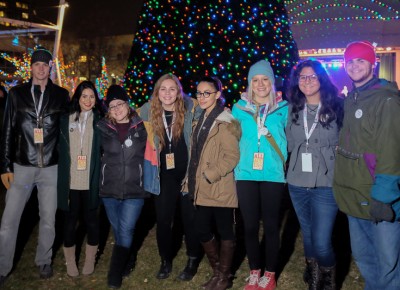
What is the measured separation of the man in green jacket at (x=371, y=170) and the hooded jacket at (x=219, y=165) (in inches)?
41.0

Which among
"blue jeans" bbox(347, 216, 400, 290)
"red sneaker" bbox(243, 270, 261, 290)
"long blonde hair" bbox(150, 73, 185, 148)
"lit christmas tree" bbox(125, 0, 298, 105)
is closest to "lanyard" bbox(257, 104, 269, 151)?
"long blonde hair" bbox(150, 73, 185, 148)

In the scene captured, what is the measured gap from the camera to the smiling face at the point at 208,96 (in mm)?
4027

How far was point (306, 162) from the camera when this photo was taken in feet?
11.8

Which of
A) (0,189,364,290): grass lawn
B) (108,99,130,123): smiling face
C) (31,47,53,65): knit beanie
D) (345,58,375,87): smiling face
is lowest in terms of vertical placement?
(0,189,364,290): grass lawn

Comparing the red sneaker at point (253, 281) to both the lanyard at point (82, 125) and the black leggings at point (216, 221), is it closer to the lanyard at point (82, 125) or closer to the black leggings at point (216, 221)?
the black leggings at point (216, 221)

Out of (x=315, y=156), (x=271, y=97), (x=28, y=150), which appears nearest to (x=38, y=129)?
(x=28, y=150)

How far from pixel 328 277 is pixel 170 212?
1776 mm

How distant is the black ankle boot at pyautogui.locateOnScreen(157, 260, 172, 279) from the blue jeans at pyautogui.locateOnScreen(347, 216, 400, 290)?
2188mm

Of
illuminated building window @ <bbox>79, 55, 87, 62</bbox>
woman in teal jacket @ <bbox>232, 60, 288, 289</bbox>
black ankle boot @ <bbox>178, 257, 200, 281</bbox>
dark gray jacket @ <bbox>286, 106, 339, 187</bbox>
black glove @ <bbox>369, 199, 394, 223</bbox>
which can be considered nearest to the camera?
black glove @ <bbox>369, 199, 394, 223</bbox>

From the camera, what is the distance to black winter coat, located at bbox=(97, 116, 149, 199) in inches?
159

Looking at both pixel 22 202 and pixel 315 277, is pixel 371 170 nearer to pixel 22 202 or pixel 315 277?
pixel 315 277

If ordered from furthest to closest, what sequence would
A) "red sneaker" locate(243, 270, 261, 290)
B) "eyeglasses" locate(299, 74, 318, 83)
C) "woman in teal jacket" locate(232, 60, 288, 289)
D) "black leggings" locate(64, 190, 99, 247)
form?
"black leggings" locate(64, 190, 99, 247)
"red sneaker" locate(243, 270, 261, 290)
"woman in teal jacket" locate(232, 60, 288, 289)
"eyeglasses" locate(299, 74, 318, 83)

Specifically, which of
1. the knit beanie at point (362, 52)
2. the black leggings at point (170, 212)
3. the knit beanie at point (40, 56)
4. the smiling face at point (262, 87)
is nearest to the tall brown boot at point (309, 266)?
the black leggings at point (170, 212)

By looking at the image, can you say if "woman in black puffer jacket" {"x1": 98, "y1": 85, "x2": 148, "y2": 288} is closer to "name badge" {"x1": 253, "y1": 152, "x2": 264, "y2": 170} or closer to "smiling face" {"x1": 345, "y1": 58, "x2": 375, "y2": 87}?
"name badge" {"x1": 253, "y1": 152, "x2": 264, "y2": 170}
